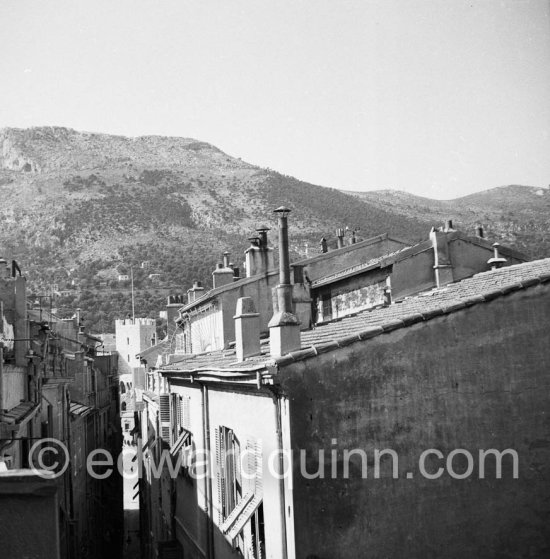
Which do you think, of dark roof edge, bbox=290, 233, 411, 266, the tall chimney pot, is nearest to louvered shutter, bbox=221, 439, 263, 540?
dark roof edge, bbox=290, 233, 411, 266

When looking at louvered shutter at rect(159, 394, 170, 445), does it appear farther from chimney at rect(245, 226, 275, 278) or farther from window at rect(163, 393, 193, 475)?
chimney at rect(245, 226, 275, 278)

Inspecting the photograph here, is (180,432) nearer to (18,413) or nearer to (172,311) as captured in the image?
(18,413)

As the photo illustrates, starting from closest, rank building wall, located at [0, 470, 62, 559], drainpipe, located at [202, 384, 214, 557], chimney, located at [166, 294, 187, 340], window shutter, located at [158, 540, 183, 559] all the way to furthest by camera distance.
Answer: building wall, located at [0, 470, 62, 559], drainpipe, located at [202, 384, 214, 557], window shutter, located at [158, 540, 183, 559], chimney, located at [166, 294, 187, 340]

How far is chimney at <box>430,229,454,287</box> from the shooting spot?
60.1 feet

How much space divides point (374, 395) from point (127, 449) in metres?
57.0

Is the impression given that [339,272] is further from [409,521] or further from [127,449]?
[127,449]

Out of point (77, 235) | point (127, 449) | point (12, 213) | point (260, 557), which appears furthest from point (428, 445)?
point (12, 213)

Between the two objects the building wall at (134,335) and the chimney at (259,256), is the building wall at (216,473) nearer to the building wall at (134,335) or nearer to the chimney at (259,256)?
the chimney at (259,256)

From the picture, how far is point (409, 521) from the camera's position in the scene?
398 inches

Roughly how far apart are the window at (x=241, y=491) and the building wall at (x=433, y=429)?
5.84ft

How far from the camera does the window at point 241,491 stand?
11.6m

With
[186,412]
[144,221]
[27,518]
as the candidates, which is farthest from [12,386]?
[144,221]

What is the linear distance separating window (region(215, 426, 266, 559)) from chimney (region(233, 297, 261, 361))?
1.60m

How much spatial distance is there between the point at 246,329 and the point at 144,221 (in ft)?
295
